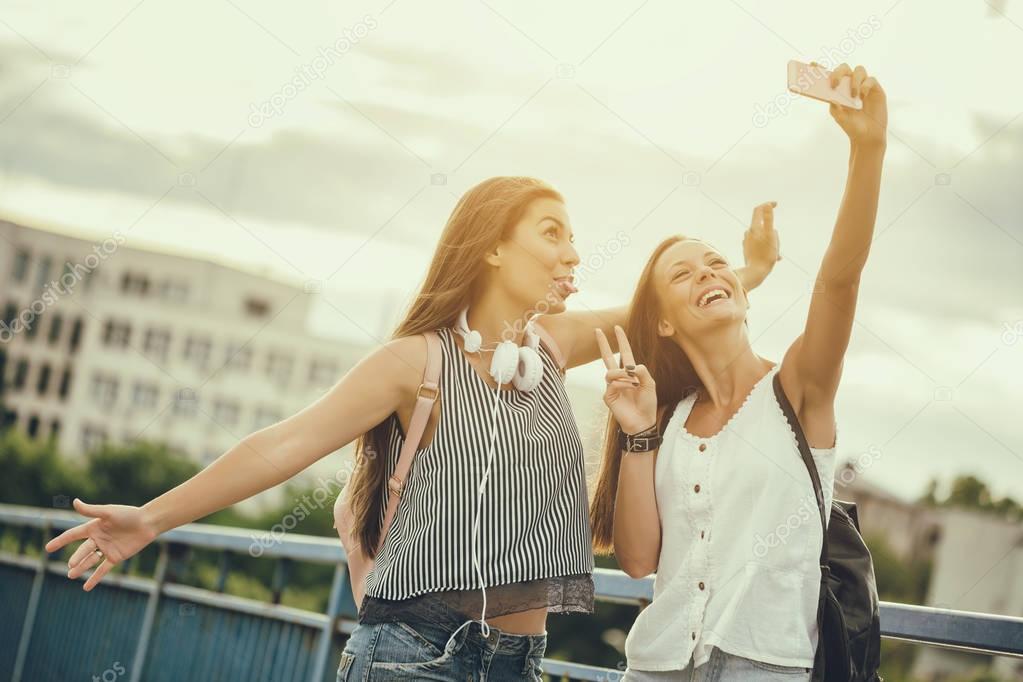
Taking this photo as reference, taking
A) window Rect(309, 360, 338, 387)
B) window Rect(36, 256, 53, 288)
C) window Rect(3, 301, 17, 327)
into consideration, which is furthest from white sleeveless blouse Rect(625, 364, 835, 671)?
window Rect(309, 360, 338, 387)

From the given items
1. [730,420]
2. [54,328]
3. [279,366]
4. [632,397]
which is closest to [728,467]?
[730,420]

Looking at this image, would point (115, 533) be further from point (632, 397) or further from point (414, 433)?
point (632, 397)

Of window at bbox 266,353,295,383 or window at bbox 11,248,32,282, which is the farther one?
window at bbox 266,353,295,383

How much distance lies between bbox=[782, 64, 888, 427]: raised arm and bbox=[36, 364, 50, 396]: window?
77.4 m

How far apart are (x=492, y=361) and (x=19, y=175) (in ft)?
204

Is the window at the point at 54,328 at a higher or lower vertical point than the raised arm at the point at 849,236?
higher

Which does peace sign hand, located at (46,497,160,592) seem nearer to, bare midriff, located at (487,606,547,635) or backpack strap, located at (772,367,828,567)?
bare midriff, located at (487,606,547,635)

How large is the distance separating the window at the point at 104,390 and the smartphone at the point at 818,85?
7741 centimetres

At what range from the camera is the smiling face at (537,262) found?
9.81ft

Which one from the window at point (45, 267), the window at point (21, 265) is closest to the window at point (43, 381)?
the window at point (45, 267)

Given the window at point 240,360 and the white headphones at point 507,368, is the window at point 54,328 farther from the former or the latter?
the white headphones at point 507,368

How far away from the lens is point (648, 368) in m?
3.21

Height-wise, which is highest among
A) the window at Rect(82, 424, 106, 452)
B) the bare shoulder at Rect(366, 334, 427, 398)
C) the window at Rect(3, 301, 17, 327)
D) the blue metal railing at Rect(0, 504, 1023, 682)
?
the window at Rect(3, 301, 17, 327)

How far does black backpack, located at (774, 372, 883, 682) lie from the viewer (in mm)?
2598
